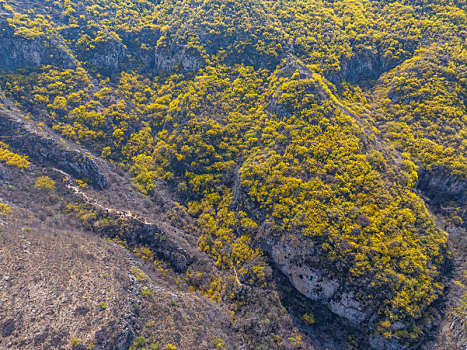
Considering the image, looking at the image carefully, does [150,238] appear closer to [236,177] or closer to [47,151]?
[236,177]

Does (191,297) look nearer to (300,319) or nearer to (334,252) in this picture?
(300,319)

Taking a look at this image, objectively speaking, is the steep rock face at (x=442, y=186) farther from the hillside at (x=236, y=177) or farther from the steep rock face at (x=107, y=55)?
the steep rock face at (x=107, y=55)

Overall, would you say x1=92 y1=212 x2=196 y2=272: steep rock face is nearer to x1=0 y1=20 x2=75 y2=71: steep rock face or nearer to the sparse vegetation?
the sparse vegetation

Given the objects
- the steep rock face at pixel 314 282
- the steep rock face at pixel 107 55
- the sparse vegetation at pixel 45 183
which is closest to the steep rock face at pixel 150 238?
the sparse vegetation at pixel 45 183

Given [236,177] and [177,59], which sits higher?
[177,59]

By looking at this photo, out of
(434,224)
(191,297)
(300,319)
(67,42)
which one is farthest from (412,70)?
(67,42)

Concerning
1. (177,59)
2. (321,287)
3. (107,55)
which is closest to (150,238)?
(321,287)
